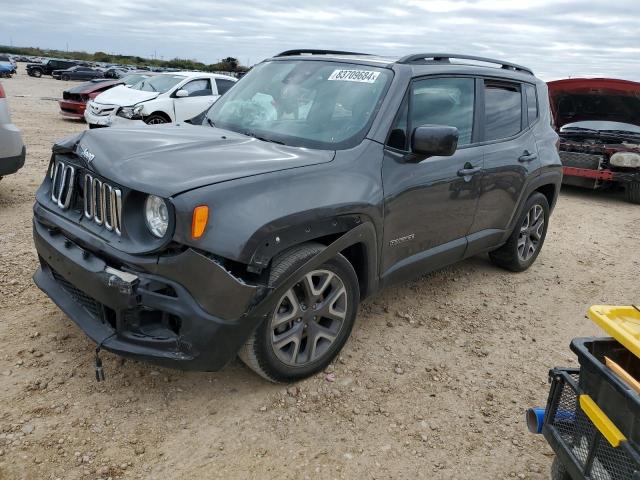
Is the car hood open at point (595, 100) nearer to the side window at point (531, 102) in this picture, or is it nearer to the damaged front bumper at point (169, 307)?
the side window at point (531, 102)

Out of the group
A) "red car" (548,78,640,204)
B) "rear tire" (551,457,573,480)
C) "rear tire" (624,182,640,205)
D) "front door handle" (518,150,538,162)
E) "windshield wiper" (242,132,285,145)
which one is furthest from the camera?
"rear tire" (624,182,640,205)

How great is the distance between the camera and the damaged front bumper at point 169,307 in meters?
2.52

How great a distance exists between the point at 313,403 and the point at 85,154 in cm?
183

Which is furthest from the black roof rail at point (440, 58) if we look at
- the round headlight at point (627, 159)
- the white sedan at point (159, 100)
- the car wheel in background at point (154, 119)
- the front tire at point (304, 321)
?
the car wheel in background at point (154, 119)

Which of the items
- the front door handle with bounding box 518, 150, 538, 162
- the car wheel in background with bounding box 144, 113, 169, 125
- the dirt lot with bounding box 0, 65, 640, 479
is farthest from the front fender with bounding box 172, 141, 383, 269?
the car wheel in background with bounding box 144, 113, 169, 125

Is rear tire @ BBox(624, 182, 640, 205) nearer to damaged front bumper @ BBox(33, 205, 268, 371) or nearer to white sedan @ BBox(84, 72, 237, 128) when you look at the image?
white sedan @ BBox(84, 72, 237, 128)

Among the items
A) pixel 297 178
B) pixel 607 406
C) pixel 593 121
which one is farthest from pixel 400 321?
pixel 593 121

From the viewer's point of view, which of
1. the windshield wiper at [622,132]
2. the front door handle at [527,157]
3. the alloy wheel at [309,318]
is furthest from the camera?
the windshield wiper at [622,132]

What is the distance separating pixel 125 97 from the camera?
41.2 ft

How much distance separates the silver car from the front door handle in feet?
15.8

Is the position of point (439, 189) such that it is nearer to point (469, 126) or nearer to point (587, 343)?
point (469, 126)

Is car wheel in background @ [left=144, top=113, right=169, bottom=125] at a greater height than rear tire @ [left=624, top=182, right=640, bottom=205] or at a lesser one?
greater

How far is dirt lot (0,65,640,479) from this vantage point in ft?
8.42

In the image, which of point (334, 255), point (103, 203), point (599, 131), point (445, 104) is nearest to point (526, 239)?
point (445, 104)
